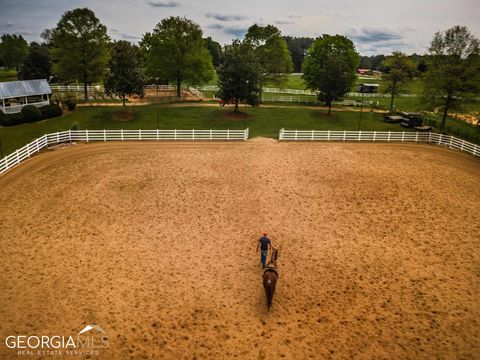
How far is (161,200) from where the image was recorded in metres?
21.1

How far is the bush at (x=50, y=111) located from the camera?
38.7 m

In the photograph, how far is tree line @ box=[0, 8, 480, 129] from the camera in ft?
116

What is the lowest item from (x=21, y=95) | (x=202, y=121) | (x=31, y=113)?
(x=202, y=121)

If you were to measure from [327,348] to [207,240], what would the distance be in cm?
802

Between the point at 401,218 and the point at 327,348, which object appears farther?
the point at 401,218

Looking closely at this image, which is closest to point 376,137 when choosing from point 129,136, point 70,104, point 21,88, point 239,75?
point 239,75

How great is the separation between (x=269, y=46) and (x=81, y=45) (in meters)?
27.3

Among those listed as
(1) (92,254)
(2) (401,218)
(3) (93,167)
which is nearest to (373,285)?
(2) (401,218)

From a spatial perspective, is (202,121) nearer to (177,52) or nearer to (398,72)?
(177,52)

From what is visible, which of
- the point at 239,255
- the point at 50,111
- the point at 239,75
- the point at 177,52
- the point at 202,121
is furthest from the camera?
the point at 177,52

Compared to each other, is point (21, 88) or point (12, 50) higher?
point (12, 50)

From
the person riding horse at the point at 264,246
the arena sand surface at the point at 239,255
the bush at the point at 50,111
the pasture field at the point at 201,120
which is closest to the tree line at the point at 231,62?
the pasture field at the point at 201,120

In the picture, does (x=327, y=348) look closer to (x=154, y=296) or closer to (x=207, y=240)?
(x=154, y=296)

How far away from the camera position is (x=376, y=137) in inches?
1405
